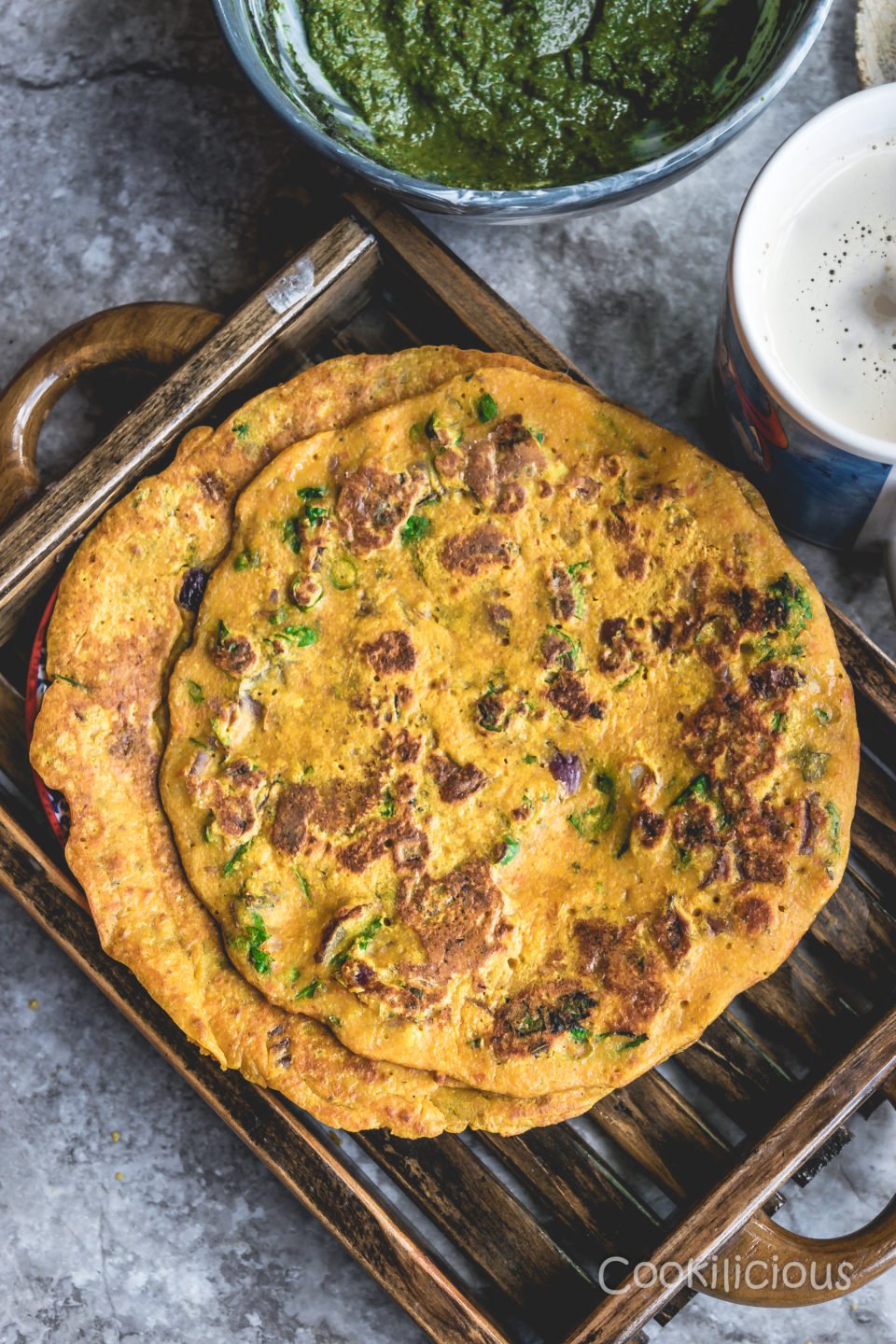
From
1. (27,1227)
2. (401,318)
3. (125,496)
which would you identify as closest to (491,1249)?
(27,1227)

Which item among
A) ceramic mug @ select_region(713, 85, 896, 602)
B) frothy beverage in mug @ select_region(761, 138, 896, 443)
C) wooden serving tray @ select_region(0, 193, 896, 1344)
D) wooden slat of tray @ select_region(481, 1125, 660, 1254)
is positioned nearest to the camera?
ceramic mug @ select_region(713, 85, 896, 602)

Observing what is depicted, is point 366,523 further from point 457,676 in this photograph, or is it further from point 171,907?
point 171,907

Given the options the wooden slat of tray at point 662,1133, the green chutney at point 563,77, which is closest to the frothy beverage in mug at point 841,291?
the green chutney at point 563,77

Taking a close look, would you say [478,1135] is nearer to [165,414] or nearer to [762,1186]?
[762,1186]

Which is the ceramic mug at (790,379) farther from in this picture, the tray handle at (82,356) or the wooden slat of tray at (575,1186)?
the wooden slat of tray at (575,1186)

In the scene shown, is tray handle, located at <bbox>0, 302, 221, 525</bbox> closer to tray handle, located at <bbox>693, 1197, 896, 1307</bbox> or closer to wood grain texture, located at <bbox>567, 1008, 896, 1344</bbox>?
wood grain texture, located at <bbox>567, 1008, 896, 1344</bbox>

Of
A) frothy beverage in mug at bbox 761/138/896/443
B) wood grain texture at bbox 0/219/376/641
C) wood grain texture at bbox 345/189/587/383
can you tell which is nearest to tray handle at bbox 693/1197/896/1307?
frothy beverage in mug at bbox 761/138/896/443
